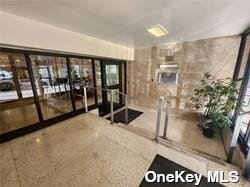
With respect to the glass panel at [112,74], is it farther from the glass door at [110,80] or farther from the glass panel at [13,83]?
the glass panel at [13,83]

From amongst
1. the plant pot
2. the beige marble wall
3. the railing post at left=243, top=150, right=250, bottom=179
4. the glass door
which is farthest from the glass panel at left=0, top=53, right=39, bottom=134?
the plant pot

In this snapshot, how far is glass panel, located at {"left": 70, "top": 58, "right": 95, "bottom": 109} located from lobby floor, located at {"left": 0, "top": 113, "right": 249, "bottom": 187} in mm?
1318

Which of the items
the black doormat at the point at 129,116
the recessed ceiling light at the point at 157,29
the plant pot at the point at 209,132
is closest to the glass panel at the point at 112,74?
the black doormat at the point at 129,116

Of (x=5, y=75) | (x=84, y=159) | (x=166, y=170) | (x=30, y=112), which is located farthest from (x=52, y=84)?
(x=166, y=170)

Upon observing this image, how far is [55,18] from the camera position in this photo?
5.96ft

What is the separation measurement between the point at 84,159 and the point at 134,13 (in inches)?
90.4

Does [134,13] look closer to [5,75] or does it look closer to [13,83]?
[5,75]

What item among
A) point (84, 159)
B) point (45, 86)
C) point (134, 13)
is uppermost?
point (134, 13)

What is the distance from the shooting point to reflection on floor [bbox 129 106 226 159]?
7.67 feet

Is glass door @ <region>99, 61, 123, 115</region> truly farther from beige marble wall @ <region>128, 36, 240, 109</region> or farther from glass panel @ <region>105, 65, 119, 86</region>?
beige marble wall @ <region>128, 36, 240, 109</region>

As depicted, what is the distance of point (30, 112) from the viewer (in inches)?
119

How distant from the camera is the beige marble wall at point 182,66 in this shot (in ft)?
9.28

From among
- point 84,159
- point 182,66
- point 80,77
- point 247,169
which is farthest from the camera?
point 182,66

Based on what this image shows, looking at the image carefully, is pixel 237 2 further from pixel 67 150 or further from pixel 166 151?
pixel 67 150
